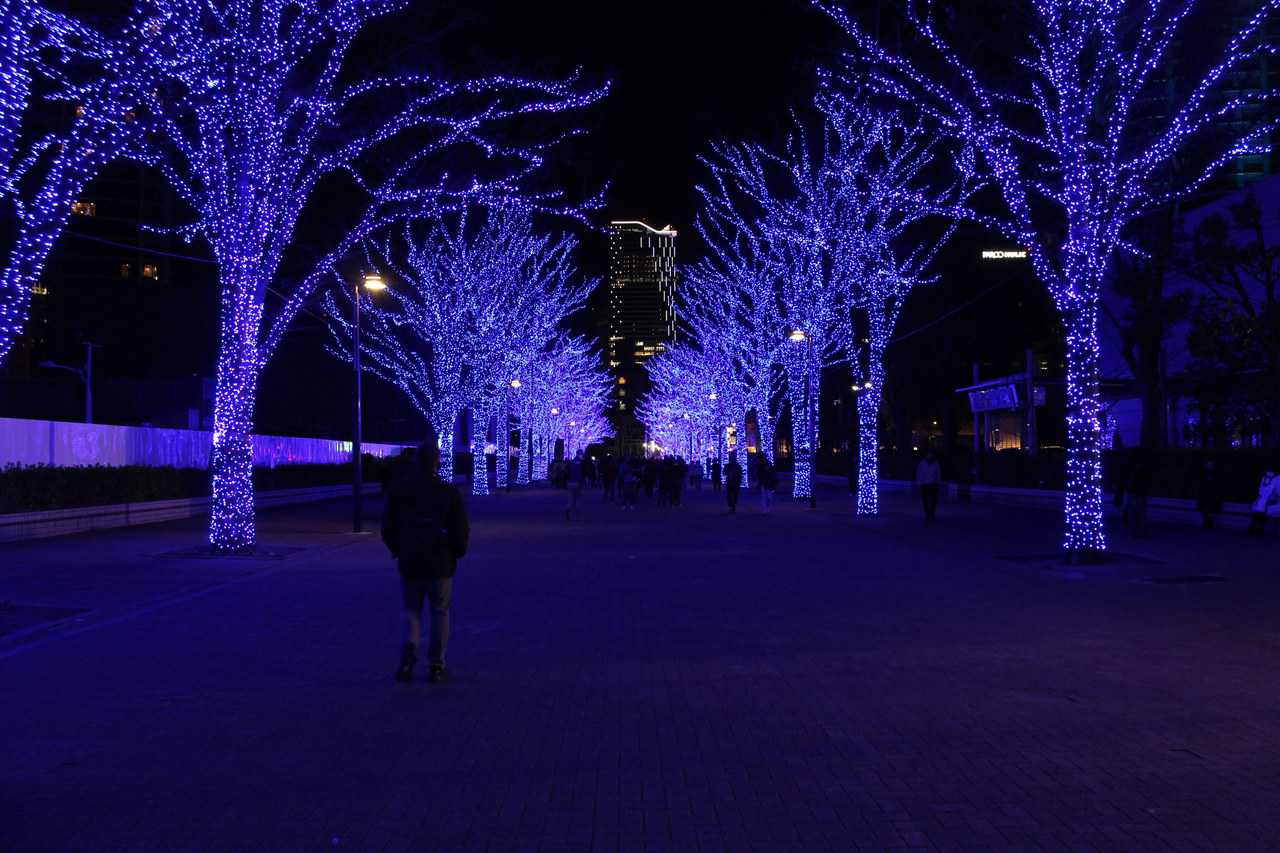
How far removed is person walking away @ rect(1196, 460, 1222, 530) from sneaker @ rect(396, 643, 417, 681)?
21.3 metres

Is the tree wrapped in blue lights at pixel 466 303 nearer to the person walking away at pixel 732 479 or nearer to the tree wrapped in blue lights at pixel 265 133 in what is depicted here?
the person walking away at pixel 732 479

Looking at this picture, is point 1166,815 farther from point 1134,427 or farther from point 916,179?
point 1134,427

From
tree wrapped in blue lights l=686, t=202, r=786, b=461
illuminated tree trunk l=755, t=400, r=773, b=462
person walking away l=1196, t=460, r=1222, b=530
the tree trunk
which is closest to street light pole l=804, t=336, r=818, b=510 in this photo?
tree wrapped in blue lights l=686, t=202, r=786, b=461

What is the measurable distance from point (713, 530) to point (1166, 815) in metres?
23.5

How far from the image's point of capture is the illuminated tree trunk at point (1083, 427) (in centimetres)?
1870

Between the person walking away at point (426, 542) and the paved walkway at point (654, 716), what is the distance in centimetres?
35

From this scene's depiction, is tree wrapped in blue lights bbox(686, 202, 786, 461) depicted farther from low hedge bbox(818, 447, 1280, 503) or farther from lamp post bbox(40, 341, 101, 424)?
lamp post bbox(40, 341, 101, 424)

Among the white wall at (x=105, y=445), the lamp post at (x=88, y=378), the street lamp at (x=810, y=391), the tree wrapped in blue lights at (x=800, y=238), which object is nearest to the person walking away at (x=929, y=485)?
the tree wrapped in blue lights at (x=800, y=238)

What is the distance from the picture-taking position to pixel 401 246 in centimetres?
5319

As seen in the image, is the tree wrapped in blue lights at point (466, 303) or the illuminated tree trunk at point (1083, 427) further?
the tree wrapped in blue lights at point (466, 303)

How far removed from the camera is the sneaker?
9.41 meters

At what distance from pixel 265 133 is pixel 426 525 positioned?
42.3 ft

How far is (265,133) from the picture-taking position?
20328 millimetres

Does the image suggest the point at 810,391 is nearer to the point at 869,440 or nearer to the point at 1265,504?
the point at 869,440
